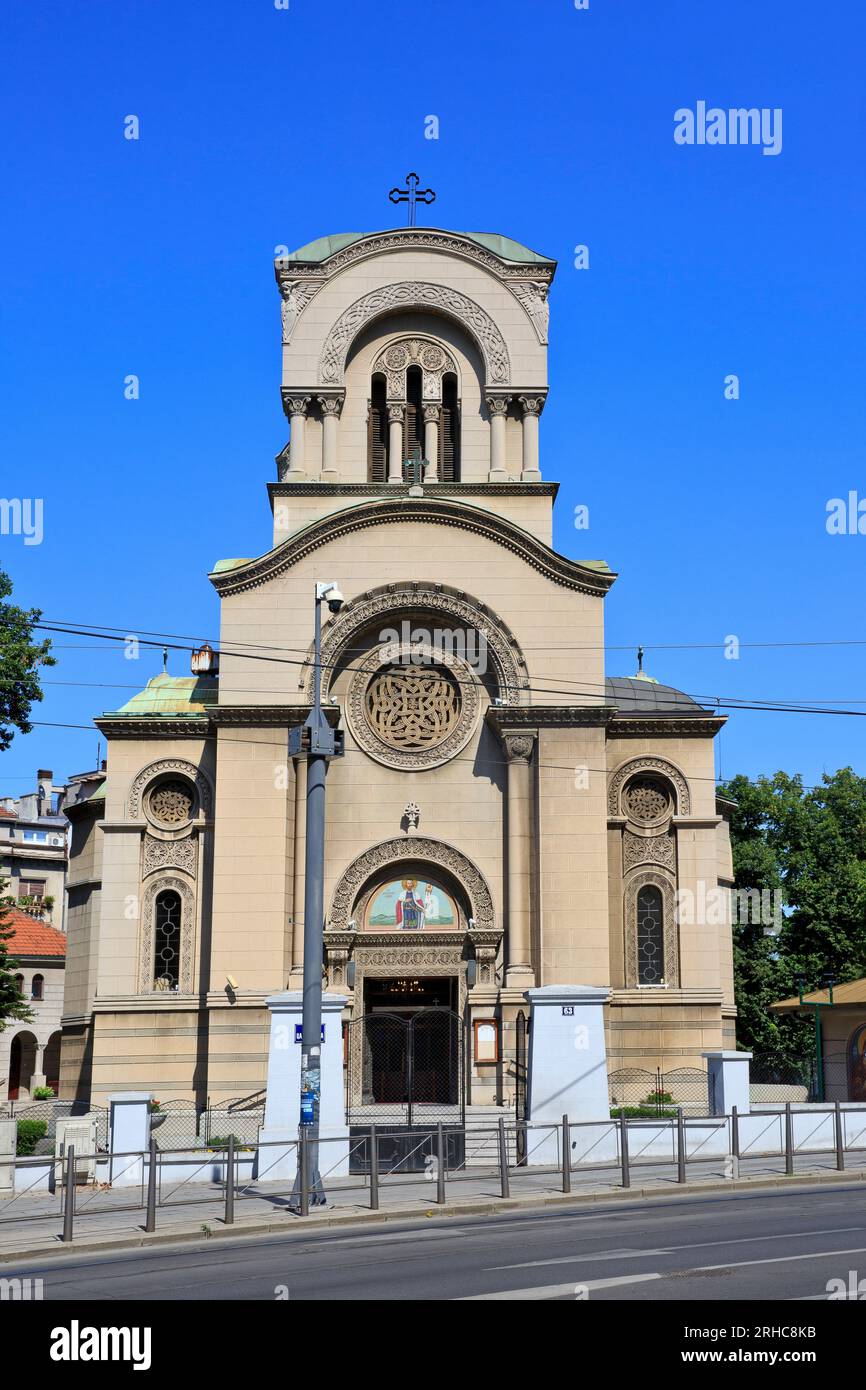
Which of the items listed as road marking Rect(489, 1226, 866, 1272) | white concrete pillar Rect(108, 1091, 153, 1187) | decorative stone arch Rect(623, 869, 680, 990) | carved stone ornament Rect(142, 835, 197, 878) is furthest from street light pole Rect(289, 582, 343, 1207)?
decorative stone arch Rect(623, 869, 680, 990)

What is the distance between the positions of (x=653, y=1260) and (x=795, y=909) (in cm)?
4564

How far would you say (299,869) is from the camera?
36.8 m

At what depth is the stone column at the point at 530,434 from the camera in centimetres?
4103

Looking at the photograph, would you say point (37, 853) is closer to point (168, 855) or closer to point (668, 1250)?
point (168, 855)

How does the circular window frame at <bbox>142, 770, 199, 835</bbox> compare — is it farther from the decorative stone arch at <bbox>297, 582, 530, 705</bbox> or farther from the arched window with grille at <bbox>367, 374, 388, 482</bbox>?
the arched window with grille at <bbox>367, 374, 388, 482</bbox>

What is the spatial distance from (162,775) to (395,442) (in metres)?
11.1

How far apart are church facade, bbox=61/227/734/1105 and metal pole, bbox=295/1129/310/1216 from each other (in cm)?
1418

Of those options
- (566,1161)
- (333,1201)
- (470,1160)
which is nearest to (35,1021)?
(470,1160)

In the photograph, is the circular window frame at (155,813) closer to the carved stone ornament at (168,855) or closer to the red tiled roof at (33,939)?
the carved stone ornament at (168,855)

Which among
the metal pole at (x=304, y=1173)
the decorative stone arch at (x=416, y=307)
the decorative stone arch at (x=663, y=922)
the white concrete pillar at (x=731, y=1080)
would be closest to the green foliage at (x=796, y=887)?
the decorative stone arch at (x=663, y=922)

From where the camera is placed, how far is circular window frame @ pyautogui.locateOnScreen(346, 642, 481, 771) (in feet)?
124

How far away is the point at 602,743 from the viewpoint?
37.2 meters

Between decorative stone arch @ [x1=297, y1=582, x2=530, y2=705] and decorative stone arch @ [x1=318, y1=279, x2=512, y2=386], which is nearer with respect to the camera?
decorative stone arch @ [x1=297, y1=582, x2=530, y2=705]
